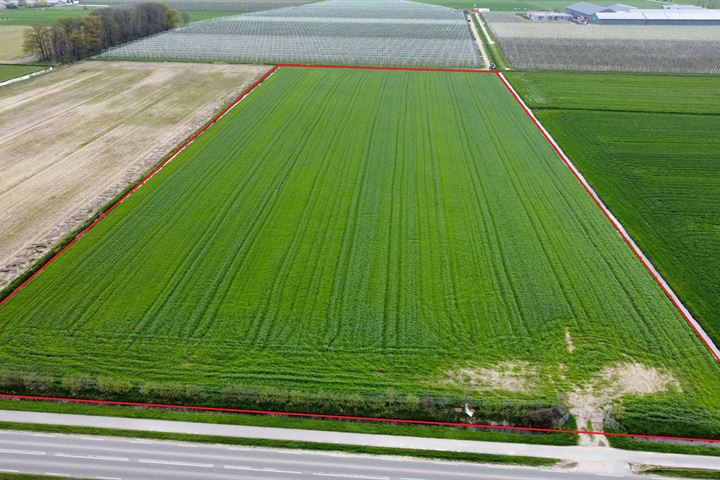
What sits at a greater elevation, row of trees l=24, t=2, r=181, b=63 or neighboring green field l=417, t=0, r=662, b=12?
neighboring green field l=417, t=0, r=662, b=12

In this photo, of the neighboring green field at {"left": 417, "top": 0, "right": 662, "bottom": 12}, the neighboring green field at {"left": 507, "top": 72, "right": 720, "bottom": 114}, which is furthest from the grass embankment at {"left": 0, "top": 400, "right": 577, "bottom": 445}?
the neighboring green field at {"left": 417, "top": 0, "right": 662, "bottom": 12}

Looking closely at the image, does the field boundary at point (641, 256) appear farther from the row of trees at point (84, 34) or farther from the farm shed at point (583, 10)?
the farm shed at point (583, 10)

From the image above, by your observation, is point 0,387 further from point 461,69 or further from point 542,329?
point 461,69

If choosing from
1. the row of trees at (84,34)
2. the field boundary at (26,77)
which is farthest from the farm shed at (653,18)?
the field boundary at (26,77)

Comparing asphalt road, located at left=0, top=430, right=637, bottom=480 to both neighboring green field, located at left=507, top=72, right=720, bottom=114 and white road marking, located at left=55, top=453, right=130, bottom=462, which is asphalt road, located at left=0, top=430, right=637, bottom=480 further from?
neighboring green field, located at left=507, top=72, right=720, bottom=114

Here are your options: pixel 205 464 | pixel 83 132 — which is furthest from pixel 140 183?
pixel 205 464

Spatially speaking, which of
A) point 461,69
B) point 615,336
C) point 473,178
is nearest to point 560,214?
point 473,178
